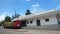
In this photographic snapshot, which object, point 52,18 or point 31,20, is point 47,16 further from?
point 31,20

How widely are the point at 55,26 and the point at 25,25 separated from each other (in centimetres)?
1077

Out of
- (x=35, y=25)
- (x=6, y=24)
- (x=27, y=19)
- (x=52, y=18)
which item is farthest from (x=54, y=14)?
(x=6, y=24)

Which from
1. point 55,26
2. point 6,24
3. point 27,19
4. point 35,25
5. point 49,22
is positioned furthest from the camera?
point 6,24

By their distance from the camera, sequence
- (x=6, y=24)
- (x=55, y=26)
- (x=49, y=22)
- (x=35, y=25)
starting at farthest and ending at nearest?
(x=6, y=24) < (x=35, y=25) < (x=49, y=22) < (x=55, y=26)

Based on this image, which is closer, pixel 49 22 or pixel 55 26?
pixel 55 26

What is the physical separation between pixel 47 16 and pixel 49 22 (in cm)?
140

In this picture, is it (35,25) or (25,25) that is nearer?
(35,25)

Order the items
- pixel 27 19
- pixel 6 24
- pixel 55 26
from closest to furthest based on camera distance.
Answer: pixel 55 26 → pixel 27 19 → pixel 6 24

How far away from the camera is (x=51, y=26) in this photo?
26.9 m

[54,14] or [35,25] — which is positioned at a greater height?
[54,14]

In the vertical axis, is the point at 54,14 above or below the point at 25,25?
above

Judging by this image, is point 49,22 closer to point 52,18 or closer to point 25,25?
point 52,18

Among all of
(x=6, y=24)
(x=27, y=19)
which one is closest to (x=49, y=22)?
(x=27, y=19)

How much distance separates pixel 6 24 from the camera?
38.2 metres
